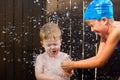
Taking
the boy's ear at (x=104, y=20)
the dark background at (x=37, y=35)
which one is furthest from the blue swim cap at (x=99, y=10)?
the dark background at (x=37, y=35)

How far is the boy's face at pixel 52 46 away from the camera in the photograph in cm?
323

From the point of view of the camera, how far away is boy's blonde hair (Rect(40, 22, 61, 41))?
3.24 m

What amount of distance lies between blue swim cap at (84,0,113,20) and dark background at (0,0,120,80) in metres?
0.20

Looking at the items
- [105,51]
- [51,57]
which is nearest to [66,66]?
[51,57]

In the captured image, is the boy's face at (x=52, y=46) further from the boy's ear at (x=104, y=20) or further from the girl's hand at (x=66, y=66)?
the boy's ear at (x=104, y=20)

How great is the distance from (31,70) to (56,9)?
24.2 inches

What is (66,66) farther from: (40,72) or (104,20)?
(104,20)

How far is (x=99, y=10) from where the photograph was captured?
117 inches

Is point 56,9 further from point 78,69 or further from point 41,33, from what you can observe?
point 78,69

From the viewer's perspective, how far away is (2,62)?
3.30 metres

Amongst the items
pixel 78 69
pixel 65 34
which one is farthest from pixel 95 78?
pixel 65 34

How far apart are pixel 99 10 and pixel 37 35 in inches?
25.4

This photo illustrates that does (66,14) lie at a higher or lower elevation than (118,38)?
higher

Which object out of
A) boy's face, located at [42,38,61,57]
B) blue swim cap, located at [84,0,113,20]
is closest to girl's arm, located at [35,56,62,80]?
boy's face, located at [42,38,61,57]
